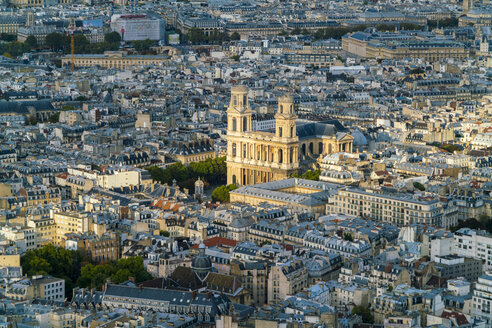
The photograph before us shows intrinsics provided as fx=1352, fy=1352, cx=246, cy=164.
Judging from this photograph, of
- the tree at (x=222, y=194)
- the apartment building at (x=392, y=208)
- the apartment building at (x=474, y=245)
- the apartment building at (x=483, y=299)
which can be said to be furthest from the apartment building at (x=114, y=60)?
the apartment building at (x=483, y=299)

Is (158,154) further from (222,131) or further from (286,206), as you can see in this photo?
(286,206)

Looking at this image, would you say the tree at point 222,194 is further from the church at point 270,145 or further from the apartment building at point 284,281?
the apartment building at point 284,281

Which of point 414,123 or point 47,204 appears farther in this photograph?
point 414,123

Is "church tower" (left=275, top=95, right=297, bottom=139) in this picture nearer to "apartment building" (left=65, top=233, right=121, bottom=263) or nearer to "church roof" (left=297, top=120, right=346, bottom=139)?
"church roof" (left=297, top=120, right=346, bottom=139)

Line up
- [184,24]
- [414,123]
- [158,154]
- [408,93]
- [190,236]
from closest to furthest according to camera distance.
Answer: [190,236] → [158,154] → [414,123] → [408,93] → [184,24]

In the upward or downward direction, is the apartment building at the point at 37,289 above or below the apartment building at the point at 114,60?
above

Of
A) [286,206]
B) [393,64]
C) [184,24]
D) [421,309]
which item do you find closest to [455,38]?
[393,64]
